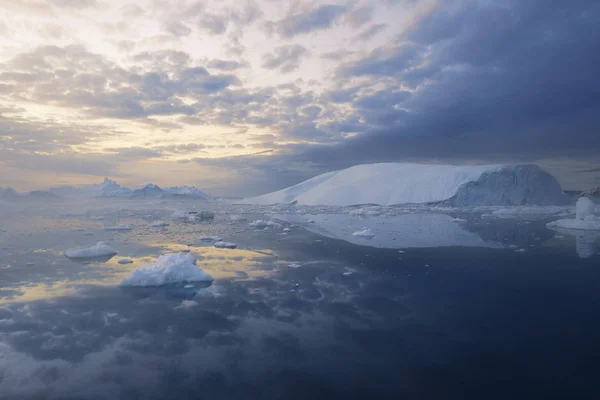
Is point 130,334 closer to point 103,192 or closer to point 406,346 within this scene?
point 406,346

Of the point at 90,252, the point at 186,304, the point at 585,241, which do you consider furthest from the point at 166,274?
the point at 585,241

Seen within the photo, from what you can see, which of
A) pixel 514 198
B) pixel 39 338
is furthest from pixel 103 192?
pixel 39 338

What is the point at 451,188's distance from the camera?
98.3 ft

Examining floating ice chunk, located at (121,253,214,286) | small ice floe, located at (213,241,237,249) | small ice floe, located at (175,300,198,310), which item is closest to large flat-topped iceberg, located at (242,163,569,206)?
small ice floe, located at (213,241,237,249)

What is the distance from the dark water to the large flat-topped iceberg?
75.7ft

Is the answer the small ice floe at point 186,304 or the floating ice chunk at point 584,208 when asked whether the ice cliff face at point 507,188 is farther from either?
the small ice floe at point 186,304

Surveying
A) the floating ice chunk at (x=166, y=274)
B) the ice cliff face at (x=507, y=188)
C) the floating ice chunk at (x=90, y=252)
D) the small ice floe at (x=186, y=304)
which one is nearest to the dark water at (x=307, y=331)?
the small ice floe at (x=186, y=304)

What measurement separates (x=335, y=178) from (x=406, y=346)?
129 ft

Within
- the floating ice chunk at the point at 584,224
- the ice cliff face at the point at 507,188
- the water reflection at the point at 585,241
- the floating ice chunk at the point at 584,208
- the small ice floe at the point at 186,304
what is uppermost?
the ice cliff face at the point at 507,188

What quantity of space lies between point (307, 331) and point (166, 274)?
3.32m

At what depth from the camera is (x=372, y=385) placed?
10.1 feet

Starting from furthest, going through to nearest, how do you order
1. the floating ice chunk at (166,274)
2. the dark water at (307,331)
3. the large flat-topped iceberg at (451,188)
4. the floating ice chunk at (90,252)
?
the large flat-topped iceberg at (451,188)
the floating ice chunk at (90,252)
the floating ice chunk at (166,274)
the dark water at (307,331)

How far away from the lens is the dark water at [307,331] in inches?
121

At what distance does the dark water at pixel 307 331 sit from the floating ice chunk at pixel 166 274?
295mm
